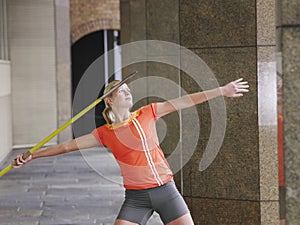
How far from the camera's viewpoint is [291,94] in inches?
207

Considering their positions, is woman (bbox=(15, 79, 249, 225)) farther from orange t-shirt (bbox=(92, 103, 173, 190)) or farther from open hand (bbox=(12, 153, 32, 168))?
open hand (bbox=(12, 153, 32, 168))

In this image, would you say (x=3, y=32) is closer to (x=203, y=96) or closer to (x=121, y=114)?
(x=121, y=114)

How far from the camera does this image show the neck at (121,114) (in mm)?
5074

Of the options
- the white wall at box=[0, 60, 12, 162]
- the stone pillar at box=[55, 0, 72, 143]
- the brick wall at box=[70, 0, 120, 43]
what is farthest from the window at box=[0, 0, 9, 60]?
the brick wall at box=[70, 0, 120, 43]

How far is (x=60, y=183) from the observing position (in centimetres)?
1240

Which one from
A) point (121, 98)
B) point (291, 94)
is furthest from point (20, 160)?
point (291, 94)

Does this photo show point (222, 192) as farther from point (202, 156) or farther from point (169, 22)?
point (169, 22)

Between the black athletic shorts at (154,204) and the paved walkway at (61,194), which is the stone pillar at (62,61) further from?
the black athletic shorts at (154,204)

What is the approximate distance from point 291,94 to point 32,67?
44.3 feet

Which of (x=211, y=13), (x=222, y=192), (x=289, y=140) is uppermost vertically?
(x=211, y=13)

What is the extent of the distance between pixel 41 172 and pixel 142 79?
3752mm

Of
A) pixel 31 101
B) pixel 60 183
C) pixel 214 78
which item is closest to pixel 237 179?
pixel 214 78

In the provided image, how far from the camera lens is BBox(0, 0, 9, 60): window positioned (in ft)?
54.7

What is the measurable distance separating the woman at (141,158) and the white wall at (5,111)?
10.3 meters
